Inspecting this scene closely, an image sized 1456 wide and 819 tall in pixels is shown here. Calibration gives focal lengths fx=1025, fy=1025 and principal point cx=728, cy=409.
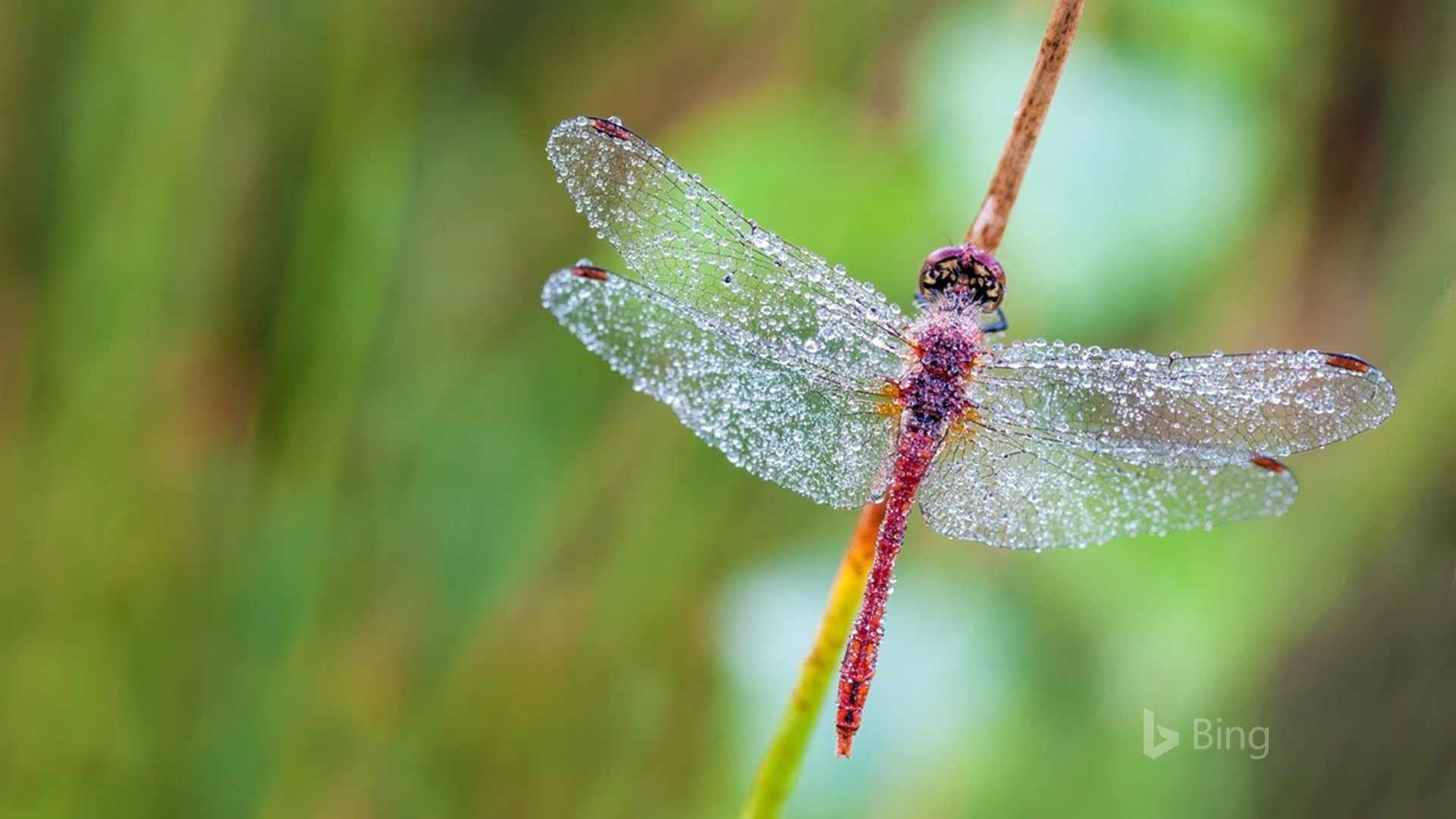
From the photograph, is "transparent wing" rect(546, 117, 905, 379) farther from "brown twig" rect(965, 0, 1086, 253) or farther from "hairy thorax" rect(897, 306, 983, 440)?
"brown twig" rect(965, 0, 1086, 253)

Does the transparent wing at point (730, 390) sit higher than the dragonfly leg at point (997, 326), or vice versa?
the dragonfly leg at point (997, 326)

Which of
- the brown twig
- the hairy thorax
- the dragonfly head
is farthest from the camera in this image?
the hairy thorax

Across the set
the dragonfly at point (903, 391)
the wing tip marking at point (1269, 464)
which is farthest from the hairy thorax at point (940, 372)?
the wing tip marking at point (1269, 464)

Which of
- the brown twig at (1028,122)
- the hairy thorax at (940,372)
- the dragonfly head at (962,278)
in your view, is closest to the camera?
the brown twig at (1028,122)

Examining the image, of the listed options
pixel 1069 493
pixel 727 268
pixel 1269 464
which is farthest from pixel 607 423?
pixel 1269 464

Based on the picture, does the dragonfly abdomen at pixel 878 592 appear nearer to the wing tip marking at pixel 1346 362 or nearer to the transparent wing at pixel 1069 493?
the transparent wing at pixel 1069 493

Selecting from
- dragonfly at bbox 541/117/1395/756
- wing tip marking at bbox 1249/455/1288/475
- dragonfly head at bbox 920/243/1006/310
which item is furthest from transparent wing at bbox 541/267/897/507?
wing tip marking at bbox 1249/455/1288/475
